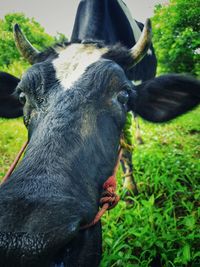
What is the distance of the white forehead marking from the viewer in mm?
1725

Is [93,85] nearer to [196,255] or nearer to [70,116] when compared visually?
[70,116]

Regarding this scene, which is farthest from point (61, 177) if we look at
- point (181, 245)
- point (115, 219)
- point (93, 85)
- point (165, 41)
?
point (165, 41)

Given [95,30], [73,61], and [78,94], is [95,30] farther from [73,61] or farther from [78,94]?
[78,94]

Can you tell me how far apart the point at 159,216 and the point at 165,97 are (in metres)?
1.26

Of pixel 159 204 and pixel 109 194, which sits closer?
pixel 109 194

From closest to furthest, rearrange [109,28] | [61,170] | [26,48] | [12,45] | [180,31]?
[61,170], [26,48], [109,28], [180,31], [12,45]

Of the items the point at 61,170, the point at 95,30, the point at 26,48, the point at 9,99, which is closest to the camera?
the point at 61,170

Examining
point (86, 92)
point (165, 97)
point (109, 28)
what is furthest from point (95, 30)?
point (86, 92)

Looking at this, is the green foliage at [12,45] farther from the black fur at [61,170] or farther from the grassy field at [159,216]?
the black fur at [61,170]

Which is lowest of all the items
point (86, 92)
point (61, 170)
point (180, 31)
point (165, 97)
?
point (180, 31)

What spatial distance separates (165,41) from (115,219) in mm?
7043

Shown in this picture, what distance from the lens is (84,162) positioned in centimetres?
142

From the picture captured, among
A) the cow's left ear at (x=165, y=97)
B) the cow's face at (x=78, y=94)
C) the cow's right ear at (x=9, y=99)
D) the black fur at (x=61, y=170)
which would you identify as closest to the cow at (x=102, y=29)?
the cow's right ear at (x=9, y=99)

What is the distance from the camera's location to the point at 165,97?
8.27ft
